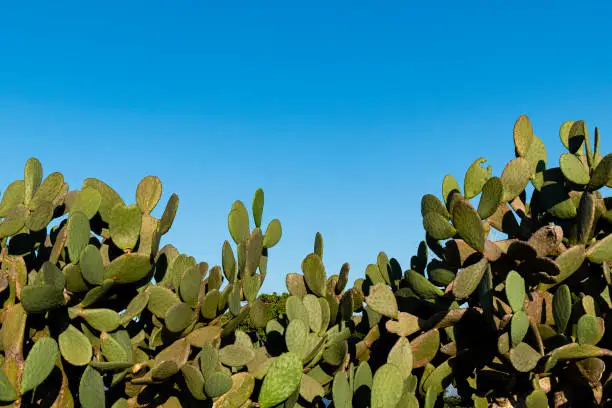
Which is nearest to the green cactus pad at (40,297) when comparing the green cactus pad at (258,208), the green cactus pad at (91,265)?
the green cactus pad at (91,265)

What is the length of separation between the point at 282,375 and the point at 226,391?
0.87 feet

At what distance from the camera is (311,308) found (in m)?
3.50

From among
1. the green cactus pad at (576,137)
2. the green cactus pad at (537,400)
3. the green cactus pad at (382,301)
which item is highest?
the green cactus pad at (576,137)

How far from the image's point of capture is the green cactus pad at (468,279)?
3.13 m

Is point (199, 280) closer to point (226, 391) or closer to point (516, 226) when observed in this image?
point (226, 391)

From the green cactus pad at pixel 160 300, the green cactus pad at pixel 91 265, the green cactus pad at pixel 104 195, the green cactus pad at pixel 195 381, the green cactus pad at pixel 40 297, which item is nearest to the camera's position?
the green cactus pad at pixel 40 297

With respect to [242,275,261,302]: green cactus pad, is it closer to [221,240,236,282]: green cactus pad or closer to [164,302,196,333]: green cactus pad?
[221,240,236,282]: green cactus pad

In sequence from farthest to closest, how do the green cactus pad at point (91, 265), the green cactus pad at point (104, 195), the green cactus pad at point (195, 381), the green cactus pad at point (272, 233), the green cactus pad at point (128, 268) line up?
the green cactus pad at point (272, 233) < the green cactus pad at point (104, 195) < the green cactus pad at point (195, 381) < the green cactus pad at point (128, 268) < the green cactus pad at point (91, 265)

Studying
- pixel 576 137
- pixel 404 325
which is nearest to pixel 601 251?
pixel 576 137

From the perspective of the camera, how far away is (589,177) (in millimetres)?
3418

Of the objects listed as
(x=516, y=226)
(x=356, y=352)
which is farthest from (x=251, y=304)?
(x=516, y=226)

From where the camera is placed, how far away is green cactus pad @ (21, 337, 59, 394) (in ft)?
8.77

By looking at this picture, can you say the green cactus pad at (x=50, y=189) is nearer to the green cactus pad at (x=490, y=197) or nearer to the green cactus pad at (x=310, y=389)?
the green cactus pad at (x=310, y=389)

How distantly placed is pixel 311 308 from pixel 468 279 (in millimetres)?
856
